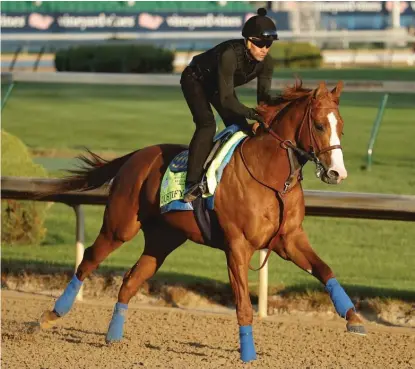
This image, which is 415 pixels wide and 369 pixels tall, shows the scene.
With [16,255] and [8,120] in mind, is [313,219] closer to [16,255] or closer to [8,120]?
[16,255]

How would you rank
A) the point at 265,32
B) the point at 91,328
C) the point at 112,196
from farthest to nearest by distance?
the point at 91,328 → the point at 112,196 → the point at 265,32

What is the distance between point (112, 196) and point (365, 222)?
453 centimetres

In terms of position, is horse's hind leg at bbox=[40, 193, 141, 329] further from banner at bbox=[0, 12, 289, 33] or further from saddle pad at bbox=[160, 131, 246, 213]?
banner at bbox=[0, 12, 289, 33]

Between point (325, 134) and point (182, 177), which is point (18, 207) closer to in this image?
point (182, 177)

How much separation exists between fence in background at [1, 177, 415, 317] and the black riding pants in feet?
4.06

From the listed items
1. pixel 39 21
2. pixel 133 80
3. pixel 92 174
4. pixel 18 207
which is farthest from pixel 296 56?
pixel 92 174

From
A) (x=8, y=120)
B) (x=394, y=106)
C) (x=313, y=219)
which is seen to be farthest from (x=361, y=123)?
(x=8, y=120)

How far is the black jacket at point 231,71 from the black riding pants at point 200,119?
1.6 inches

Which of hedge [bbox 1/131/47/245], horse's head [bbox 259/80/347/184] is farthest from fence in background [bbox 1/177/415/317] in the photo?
horse's head [bbox 259/80/347/184]

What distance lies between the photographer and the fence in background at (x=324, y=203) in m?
6.84

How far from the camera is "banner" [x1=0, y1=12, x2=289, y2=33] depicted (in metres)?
37.3

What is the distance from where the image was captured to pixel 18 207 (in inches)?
353

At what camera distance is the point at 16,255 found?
9219 mm

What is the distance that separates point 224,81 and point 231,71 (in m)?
0.07
